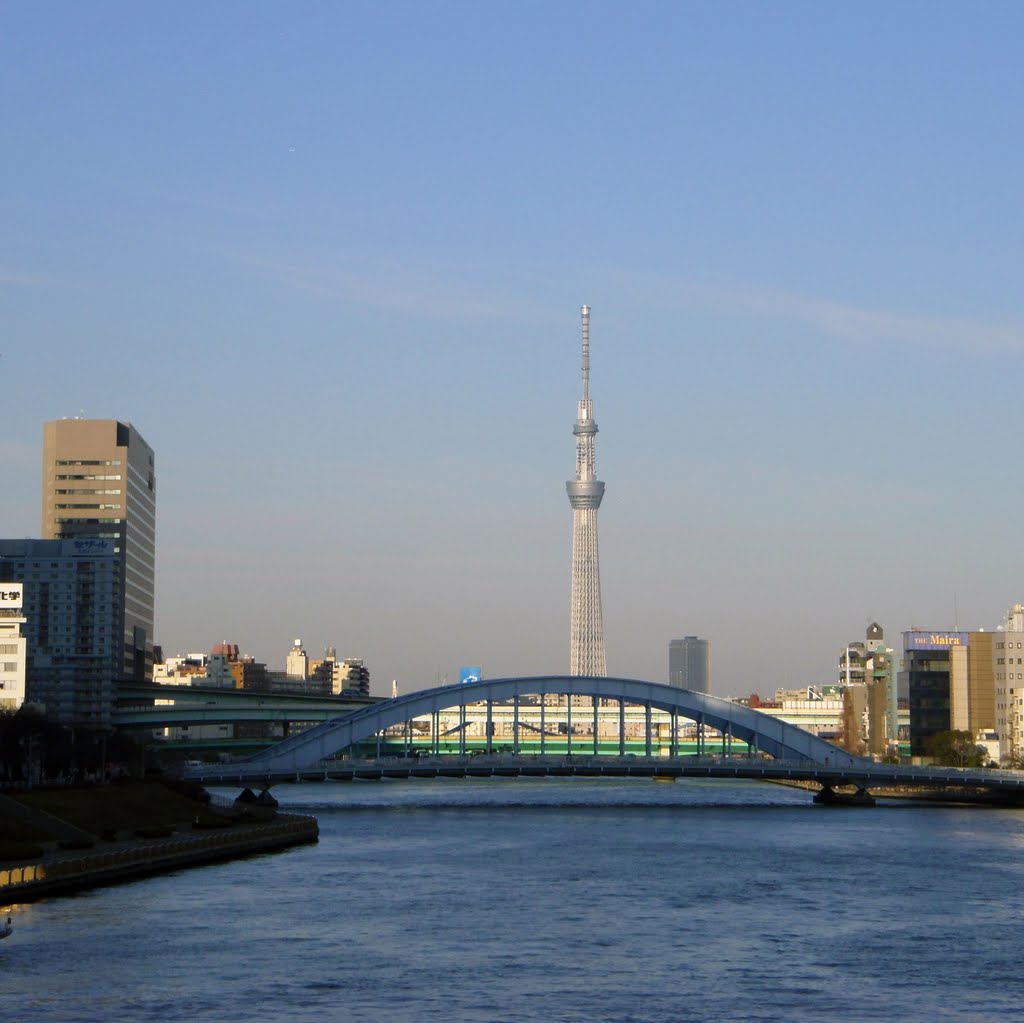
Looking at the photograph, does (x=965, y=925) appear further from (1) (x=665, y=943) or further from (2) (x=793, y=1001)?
(2) (x=793, y=1001)

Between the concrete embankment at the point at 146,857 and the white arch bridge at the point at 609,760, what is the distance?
84.5ft

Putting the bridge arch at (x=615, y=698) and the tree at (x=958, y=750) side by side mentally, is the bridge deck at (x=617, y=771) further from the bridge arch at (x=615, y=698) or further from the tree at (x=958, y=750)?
the tree at (x=958, y=750)

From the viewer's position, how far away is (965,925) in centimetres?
5988

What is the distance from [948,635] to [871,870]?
345ft

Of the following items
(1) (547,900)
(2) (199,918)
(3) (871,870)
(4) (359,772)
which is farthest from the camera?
(4) (359,772)

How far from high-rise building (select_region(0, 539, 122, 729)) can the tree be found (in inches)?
3029

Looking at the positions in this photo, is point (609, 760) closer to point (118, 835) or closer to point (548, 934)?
point (118, 835)

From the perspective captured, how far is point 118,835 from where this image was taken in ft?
256

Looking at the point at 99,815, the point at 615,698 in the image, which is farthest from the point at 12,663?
the point at 99,815

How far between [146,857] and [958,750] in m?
96.2

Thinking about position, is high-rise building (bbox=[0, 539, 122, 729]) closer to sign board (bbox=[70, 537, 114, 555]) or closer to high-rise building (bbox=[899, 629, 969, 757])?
sign board (bbox=[70, 537, 114, 555])

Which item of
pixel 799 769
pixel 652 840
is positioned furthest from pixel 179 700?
pixel 652 840

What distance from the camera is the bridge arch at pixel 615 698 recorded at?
132m

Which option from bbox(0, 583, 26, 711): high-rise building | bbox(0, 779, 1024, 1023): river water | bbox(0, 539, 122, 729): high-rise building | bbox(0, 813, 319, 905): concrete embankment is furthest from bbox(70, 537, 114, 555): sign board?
bbox(0, 779, 1024, 1023): river water
